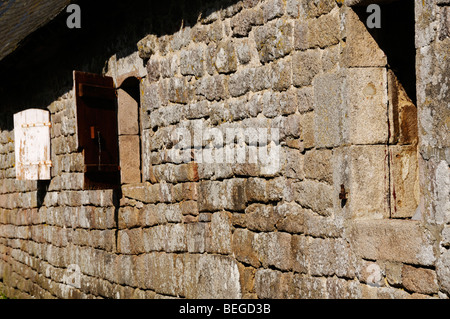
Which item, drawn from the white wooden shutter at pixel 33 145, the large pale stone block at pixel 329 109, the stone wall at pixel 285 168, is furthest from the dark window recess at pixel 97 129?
the large pale stone block at pixel 329 109

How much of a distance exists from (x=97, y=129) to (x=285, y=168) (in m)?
2.70

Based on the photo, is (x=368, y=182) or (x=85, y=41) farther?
(x=85, y=41)

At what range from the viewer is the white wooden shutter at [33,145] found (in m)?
8.74

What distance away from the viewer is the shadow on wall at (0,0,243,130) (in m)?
6.11

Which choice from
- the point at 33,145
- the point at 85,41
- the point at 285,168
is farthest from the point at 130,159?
the point at 285,168

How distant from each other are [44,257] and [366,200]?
5.82 metres

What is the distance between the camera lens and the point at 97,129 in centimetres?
682

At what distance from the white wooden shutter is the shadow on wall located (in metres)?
0.27

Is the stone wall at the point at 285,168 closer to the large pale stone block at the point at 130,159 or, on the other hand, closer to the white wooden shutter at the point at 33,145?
the large pale stone block at the point at 130,159

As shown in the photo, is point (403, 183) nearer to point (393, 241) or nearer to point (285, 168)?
point (393, 241)

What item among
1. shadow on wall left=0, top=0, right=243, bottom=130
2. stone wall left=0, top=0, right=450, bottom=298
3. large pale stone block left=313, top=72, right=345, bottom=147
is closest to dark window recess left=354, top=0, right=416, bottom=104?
stone wall left=0, top=0, right=450, bottom=298

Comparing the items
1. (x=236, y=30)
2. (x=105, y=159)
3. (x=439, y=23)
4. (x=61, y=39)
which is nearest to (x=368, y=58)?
(x=439, y=23)

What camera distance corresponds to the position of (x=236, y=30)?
514 centimetres

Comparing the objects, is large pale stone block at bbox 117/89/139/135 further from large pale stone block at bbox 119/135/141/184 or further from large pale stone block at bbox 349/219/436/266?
large pale stone block at bbox 349/219/436/266
